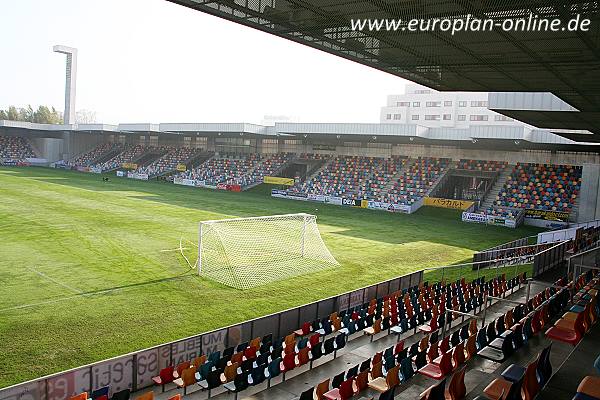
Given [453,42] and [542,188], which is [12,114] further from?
[453,42]

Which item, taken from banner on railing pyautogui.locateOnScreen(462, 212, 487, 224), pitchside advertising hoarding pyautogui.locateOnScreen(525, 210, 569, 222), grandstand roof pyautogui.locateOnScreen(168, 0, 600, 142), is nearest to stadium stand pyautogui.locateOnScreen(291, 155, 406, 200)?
banner on railing pyautogui.locateOnScreen(462, 212, 487, 224)

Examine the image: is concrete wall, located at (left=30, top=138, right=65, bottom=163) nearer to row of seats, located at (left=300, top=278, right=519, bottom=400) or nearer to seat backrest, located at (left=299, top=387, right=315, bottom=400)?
row of seats, located at (left=300, top=278, right=519, bottom=400)

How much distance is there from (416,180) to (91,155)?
57160 millimetres

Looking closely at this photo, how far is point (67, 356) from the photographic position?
1275cm

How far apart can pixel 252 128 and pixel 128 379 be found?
4904 cm

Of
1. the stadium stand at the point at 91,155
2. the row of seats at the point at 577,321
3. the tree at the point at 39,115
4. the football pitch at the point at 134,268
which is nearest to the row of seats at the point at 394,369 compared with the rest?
the row of seats at the point at 577,321

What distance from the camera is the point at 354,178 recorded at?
56.8 metres

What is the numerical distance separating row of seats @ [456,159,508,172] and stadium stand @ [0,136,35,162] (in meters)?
67.0

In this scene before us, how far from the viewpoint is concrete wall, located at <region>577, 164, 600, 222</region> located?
3909 cm

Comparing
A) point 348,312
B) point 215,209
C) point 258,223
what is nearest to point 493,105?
point 348,312

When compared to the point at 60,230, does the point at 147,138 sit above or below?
above

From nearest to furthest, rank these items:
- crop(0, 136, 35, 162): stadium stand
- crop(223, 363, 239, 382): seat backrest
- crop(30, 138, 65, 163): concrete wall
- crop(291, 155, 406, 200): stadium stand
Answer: crop(223, 363, 239, 382): seat backrest < crop(291, 155, 406, 200): stadium stand < crop(0, 136, 35, 162): stadium stand < crop(30, 138, 65, 163): concrete wall

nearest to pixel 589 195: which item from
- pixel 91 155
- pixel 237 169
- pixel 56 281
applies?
pixel 56 281

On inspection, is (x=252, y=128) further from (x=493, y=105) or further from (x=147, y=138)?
(x=493, y=105)
